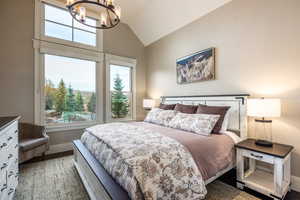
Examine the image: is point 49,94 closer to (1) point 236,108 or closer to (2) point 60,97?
(2) point 60,97

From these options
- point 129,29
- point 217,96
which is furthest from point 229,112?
point 129,29

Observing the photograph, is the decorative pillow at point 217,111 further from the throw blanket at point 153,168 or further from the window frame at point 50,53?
the window frame at point 50,53

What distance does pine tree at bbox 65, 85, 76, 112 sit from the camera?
345 centimetres

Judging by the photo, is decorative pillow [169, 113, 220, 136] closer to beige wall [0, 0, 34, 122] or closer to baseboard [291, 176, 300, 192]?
baseboard [291, 176, 300, 192]

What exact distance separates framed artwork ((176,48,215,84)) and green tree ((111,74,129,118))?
1746 millimetres

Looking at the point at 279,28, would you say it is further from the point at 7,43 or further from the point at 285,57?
the point at 7,43

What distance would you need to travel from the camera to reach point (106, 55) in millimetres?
3877

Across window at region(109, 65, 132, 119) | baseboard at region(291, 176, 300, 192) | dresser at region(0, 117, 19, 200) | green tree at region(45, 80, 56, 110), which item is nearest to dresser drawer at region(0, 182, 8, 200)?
dresser at region(0, 117, 19, 200)

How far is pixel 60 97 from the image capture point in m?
3.36

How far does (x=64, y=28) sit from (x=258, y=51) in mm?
4008

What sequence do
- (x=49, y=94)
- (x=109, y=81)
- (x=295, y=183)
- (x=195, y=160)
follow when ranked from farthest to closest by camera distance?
(x=109, y=81), (x=49, y=94), (x=295, y=183), (x=195, y=160)

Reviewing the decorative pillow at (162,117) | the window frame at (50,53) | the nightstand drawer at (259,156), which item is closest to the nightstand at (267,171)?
the nightstand drawer at (259,156)

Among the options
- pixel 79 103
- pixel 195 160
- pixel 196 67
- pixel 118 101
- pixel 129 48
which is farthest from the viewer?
pixel 129 48

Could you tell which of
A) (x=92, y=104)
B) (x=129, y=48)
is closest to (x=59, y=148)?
(x=92, y=104)
